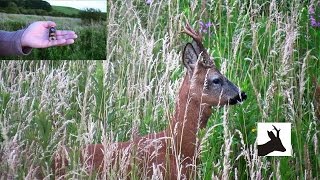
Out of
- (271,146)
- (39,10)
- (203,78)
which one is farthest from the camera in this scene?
(271,146)

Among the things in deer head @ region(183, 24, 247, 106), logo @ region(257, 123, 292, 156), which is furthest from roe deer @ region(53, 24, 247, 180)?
logo @ region(257, 123, 292, 156)

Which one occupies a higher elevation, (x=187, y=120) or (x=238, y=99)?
(x=238, y=99)

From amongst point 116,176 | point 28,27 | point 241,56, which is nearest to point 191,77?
point 241,56

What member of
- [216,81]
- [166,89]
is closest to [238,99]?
[216,81]

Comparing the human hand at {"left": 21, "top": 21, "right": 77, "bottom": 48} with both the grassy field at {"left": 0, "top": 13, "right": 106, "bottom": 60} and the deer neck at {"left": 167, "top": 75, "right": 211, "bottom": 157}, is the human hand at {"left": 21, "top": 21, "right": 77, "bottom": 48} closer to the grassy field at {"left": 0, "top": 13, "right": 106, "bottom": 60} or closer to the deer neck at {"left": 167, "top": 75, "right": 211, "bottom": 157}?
the grassy field at {"left": 0, "top": 13, "right": 106, "bottom": 60}

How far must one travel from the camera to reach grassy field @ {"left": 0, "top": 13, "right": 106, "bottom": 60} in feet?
10.5

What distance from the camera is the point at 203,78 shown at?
3338 mm

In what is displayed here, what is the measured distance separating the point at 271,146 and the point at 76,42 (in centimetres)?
117

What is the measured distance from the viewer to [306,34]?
358 cm

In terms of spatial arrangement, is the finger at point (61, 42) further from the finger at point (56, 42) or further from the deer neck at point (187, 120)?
the deer neck at point (187, 120)

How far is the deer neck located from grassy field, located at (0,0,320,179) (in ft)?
0.15

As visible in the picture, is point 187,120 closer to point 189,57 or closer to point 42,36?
point 189,57

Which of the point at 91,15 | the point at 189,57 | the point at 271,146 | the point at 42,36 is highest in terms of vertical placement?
the point at 91,15

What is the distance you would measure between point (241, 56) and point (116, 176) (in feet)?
3.06
